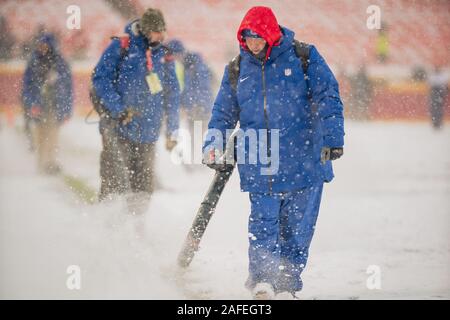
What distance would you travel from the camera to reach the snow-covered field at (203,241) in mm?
4367

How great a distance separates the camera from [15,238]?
5.28m

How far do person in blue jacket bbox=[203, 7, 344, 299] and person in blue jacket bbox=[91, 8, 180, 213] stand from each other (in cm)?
124

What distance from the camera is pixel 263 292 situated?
3961 millimetres

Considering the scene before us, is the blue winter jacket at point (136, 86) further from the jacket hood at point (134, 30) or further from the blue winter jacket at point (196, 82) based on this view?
the blue winter jacket at point (196, 82)

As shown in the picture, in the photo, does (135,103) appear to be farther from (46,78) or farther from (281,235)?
(46,78)

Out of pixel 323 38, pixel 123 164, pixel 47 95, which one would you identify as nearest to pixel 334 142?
pixel 123 164

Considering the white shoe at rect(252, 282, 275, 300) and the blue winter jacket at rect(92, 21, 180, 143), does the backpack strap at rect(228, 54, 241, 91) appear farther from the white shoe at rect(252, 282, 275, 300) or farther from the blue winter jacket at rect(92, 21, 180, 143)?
the blue winter jacket at rect(92, 21, 180, 143)

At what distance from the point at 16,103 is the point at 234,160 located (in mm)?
9987

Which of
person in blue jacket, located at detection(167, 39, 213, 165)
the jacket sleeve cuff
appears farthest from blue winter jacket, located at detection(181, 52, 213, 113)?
the jacket sleeve cuff

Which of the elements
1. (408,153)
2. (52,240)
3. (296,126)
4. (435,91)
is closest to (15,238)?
(52,240)

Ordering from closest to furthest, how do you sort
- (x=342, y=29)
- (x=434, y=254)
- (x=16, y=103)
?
1. (x=434, y=254)
2. (x=16, y=103)
3. (x=342, y=29)

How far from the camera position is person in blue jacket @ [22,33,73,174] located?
299 inches

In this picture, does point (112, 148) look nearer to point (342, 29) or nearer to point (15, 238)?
point (15, 238)

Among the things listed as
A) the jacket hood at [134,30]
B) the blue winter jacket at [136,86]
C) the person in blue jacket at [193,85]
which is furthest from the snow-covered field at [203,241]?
the jacket hood at [134,30]
